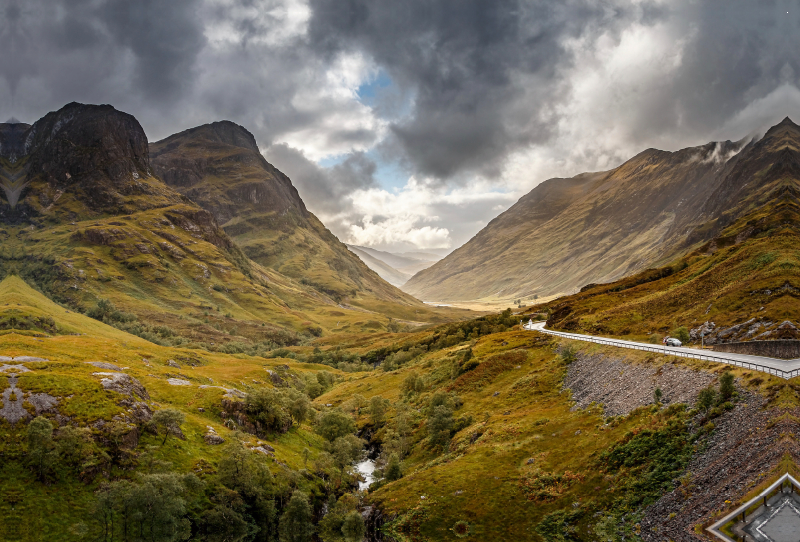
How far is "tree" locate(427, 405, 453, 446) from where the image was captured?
8069cm

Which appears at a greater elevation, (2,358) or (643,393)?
(2,358)

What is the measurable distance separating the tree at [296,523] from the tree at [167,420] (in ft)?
73.7

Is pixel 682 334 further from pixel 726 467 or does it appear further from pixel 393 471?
pixel 393 471

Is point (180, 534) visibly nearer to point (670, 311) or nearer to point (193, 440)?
point (193, 440)

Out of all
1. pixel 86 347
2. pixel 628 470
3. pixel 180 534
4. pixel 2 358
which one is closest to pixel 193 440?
pixel 180 534

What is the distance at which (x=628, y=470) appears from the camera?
4472 cm

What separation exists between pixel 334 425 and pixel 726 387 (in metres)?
74.1

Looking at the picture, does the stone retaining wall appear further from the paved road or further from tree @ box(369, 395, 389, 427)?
tree @ box(369, 395, 389, 427)

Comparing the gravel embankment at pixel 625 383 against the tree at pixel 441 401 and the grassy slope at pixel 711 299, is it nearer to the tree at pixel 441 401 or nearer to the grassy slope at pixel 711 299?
the grassy slope at pixel 711 299

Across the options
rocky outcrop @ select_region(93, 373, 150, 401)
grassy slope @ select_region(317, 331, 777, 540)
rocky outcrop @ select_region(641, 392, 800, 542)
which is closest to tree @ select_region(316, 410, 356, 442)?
grassy slope @ select_region(317, 331, 777, 540)

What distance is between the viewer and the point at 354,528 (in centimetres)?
6088

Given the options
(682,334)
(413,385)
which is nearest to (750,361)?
(682,334)

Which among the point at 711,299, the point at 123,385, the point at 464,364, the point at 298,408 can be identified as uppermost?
the point at 123,385

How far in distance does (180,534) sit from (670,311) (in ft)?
321
